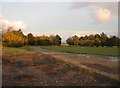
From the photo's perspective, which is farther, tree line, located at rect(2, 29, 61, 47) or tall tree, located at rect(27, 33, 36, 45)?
tall tree, located at rect(27, 33, 36, 45)

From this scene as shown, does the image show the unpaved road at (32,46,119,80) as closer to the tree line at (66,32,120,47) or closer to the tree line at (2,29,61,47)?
the tree line at (2,29,61,47)

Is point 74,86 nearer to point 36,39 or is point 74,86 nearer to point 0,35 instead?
point 0,35

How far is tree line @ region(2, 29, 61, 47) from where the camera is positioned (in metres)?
34.5

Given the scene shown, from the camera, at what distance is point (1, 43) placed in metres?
31.6

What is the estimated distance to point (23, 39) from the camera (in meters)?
40.1

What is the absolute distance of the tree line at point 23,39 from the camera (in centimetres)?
3453

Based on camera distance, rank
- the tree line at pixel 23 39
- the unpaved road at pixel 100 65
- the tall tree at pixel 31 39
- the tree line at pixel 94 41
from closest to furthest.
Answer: the unpaved road at pixel 100 65
the tree line at pixel 23 39
the tall tree at pixel 31 39
the tree line at pixel 94 41

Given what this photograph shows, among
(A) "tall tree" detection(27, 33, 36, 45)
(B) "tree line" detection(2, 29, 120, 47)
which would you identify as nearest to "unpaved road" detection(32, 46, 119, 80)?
(B) "tree line" detection(2, 29, 120, 47)

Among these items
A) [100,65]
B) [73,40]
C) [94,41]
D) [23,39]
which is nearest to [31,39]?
[23,39]

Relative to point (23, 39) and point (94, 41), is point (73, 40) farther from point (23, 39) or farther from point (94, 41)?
point (23, 39)

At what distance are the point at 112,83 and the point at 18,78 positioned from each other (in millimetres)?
4299

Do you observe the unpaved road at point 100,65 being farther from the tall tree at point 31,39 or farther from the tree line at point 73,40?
the tall tree at point 31,39

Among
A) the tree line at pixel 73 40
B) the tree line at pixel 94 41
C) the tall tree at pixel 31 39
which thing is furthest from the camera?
the tree line at pixel 94 41

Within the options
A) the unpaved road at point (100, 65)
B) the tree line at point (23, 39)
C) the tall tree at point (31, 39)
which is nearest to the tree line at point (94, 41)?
the tree line at point (23, 39)
